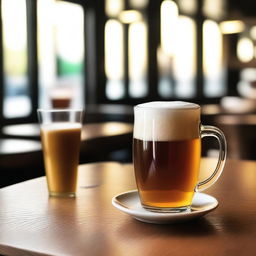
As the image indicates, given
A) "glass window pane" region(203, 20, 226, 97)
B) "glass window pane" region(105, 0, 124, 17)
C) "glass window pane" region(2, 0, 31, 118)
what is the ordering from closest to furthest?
"glass window pane" region(2, 0, 31, 118), "glass window pane" region(105, 0, 124, 17), "glass window pane" region(203, 20, 226, 97)

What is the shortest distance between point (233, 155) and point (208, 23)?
605 centimetres

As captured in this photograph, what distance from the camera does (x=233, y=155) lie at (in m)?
3.57

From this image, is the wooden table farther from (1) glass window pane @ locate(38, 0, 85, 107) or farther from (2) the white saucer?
(1) glass window pane @ locate(38, 0, 85, 107)

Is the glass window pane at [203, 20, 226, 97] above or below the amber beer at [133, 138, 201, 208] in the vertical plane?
above

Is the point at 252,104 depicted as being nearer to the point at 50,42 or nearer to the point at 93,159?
the point at 50,42

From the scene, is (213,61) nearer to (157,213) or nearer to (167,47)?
(167,47)

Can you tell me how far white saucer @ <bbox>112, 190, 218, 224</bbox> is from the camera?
782mm

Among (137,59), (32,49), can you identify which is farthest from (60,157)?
(137,59)

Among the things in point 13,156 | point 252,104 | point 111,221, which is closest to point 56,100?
point 13,156

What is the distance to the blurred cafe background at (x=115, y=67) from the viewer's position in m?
2.99

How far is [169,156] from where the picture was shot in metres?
0.84

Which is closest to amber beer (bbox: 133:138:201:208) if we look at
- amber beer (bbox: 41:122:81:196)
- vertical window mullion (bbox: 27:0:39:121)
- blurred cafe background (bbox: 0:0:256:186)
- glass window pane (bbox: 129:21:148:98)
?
amber beer (bbox: 41:122:81:196)

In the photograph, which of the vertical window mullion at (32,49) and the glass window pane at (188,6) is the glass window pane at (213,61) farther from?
the vertical window mullion at (32,49)

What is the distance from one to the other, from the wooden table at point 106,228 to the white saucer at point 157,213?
0.05 feet
